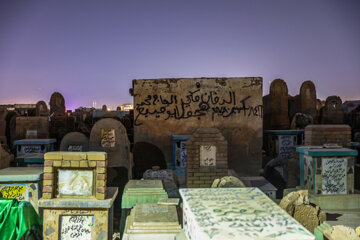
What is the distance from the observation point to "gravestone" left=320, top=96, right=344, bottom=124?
13727 millimetres

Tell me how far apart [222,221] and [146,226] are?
3.83 ft

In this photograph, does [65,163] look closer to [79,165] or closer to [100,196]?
[79,165]

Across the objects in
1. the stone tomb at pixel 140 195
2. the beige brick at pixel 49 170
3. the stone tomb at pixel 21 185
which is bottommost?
the stone tomb at pixel 140 195

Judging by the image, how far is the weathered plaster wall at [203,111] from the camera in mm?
8695

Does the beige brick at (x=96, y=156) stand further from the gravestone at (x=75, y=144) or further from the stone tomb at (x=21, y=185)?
the gravestone at (x=75, y=144)

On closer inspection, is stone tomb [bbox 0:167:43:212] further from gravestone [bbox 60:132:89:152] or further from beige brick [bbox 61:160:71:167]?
gravestone [bbox 60:132:89:152]

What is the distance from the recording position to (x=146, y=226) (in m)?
2.77

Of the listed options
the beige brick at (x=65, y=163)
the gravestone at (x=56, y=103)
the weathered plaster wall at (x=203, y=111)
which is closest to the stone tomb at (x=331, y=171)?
the weathered plaster wall at (x=203, y=111)

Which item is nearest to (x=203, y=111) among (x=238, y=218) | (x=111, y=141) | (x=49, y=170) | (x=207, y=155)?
(x=111, y=141)

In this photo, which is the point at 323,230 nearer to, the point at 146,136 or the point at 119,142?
the point at 119,142

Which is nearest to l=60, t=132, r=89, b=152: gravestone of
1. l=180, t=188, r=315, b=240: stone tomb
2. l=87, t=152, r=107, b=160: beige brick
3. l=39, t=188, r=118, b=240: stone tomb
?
l=39, t=188, r=118, b=240: stone tomb

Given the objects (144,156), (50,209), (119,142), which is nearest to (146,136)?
(144,156)

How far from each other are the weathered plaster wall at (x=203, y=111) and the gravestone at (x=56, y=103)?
10005 mm

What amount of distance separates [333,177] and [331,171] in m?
0.12
